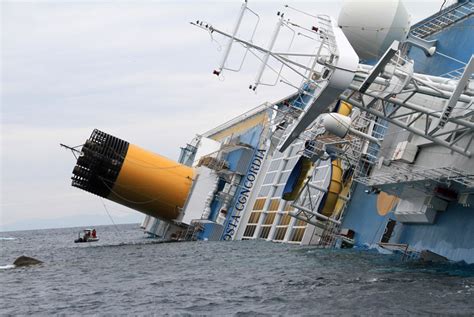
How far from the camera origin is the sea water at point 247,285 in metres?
22.4

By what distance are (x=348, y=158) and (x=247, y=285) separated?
514 inches

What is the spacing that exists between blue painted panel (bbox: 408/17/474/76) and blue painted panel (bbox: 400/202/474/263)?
676 cm

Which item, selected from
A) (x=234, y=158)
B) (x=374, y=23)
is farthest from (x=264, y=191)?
(x=374, y=23)

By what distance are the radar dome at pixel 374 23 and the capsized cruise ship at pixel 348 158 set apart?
0.16 feet

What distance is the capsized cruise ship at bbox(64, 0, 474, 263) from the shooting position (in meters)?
27.5

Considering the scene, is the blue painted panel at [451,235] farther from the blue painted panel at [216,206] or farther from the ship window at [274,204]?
the blue painted panel at [216,206]

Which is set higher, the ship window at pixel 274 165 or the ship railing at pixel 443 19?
the ship railing at pixel 443 19

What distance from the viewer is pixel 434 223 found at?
106ft

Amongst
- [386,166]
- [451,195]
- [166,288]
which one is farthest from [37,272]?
[451,195]

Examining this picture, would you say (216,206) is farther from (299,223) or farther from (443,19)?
(443,19)

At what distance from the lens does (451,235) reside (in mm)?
31188

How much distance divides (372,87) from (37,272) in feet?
58.7

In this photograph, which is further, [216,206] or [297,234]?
[216,206]

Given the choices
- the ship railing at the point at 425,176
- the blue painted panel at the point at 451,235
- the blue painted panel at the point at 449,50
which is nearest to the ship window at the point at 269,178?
the blue painted panel at the point at 449,50
